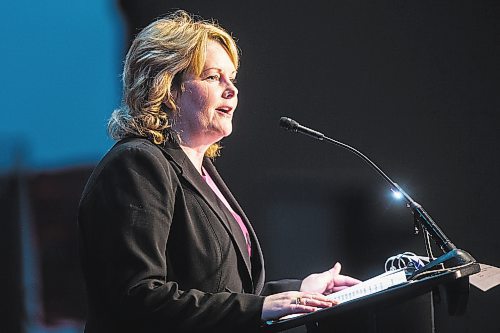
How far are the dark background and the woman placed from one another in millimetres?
1008

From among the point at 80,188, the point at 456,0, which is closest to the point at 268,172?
the point at 80,188

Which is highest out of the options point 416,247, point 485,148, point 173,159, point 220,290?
point 173,159

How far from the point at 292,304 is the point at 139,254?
29 centimetres

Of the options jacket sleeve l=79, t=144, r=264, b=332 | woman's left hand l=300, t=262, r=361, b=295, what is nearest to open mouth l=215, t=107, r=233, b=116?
jacket sleeve l=79, t=144, r=264, b=332

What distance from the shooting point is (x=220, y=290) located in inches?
57.4

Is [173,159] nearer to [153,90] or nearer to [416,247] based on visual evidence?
[153,90]

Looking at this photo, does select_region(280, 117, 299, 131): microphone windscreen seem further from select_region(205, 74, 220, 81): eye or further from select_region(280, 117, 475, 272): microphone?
select_region(205, 74, 220, 81): eye

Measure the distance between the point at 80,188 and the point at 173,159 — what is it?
1212mm

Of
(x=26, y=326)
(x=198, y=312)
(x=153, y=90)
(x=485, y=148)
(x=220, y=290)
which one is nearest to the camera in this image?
(x=198, y=312)

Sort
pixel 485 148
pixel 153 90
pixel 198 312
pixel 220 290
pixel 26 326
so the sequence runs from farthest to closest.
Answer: pixel 485 148 → pixel 26 326 → pixel 153 90 → pixel 220 290 → pixel 198 312

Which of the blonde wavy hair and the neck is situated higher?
the blonde wavy hair

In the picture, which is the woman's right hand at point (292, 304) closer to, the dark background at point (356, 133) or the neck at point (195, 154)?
the neck at point (195, 154)

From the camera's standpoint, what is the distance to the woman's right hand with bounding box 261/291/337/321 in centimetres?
127

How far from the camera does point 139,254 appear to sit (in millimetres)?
1337
